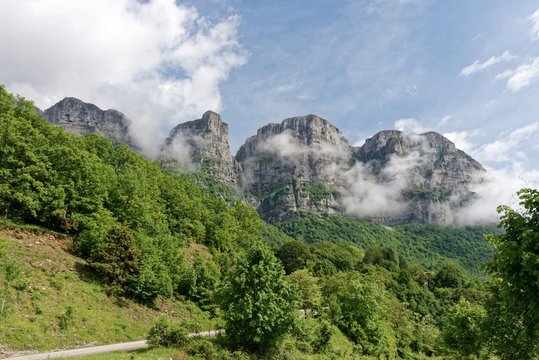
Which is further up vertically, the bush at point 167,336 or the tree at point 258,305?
the tree at point 258,305

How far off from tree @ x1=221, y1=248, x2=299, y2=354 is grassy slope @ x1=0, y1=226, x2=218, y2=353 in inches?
151

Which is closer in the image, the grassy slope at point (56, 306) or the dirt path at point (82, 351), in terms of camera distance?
the dirt path at point (82, 351)

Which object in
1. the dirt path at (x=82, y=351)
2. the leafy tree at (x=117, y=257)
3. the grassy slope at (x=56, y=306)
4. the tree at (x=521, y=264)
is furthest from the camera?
the leafy tree at (x=117, y=257)

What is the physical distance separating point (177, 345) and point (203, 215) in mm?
51211

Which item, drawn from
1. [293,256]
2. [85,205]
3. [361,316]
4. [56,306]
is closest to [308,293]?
[361,316]

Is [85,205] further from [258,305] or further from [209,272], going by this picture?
[258,305]

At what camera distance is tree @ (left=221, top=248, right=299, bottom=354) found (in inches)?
974

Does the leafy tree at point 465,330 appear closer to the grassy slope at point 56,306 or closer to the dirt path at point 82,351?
the grassy slope at point 56,306

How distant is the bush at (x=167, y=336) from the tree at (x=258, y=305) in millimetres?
2968

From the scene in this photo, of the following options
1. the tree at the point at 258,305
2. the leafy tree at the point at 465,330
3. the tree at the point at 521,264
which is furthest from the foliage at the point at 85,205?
the tree at the point at 521,264

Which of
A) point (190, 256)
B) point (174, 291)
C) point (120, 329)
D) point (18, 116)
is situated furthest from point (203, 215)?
point (120, 329)

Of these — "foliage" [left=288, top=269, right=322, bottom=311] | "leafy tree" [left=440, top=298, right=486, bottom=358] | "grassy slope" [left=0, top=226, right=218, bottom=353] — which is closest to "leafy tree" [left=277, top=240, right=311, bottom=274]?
"foliage" [left=288, top=269, right=322, bottom=311]

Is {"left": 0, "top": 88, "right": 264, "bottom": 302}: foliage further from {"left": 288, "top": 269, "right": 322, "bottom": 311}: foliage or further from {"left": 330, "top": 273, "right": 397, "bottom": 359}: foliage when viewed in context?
{"left": 330, "top": 273, "right": 397, "bottom": 359}: foliage

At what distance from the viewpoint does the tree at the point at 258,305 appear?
24.8 m
